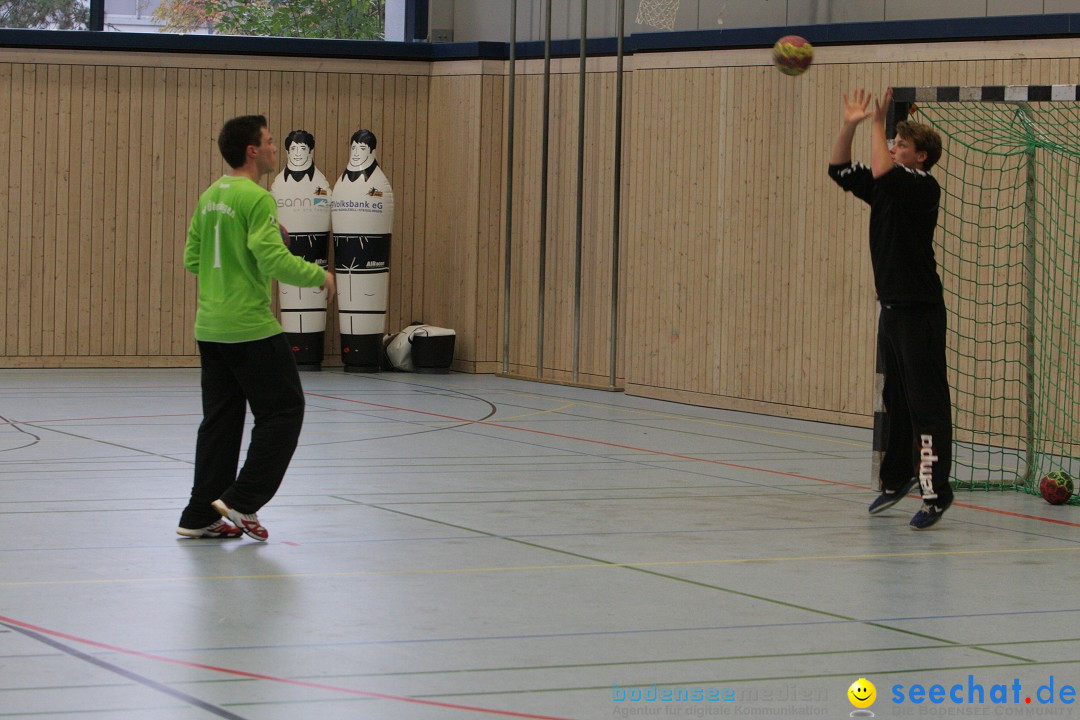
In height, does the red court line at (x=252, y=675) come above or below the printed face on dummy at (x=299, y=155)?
below

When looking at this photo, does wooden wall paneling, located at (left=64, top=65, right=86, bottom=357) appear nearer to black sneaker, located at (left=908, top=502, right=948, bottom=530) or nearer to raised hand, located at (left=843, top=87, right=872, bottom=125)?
raised hand, located at (left=843, top=87, right=872, bottom=125)

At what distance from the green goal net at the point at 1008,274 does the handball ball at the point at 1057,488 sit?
1.73m

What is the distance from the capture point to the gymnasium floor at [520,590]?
3805 mm

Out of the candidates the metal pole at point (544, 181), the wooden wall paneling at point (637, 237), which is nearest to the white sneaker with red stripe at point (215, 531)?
the wooden wall paneling at point (637, 237)

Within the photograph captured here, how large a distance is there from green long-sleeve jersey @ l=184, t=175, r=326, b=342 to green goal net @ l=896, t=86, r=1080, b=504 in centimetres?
524

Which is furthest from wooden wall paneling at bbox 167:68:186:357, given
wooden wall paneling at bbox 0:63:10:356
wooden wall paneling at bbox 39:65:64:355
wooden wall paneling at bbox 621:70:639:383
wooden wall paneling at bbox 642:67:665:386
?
wooden wall paneling at bbox 642:67:665:386

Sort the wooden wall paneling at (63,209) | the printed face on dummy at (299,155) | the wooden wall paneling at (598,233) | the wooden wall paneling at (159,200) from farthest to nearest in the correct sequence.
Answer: the wooden wall paneling at (159,200), the wooden wall paneling at (63,209), the printed face on dummy at (299,155), the wooden wall paneling at (598,233)

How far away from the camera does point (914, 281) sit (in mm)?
6590

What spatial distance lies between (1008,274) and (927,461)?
388 centimetres

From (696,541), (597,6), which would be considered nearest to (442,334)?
(597,6)

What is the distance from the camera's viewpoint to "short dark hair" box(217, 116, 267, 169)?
593 cm

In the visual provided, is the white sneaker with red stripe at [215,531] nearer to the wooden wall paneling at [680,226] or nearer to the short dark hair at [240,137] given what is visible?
the short dark hair at [240,137]

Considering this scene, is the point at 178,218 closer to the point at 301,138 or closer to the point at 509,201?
the point at 301,138

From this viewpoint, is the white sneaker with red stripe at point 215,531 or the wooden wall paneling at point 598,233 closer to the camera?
the white sneaker with red stripe at point 215,531
